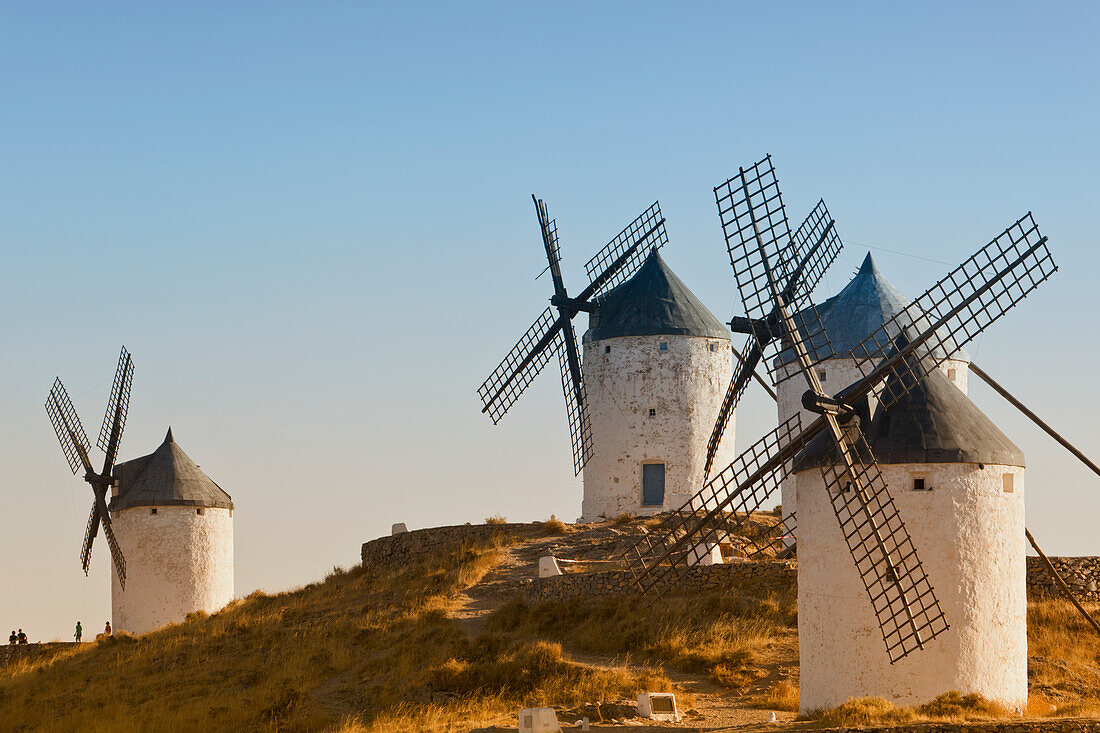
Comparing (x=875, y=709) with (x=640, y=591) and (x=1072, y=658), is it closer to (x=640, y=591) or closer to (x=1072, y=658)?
(x=1072, y=658)

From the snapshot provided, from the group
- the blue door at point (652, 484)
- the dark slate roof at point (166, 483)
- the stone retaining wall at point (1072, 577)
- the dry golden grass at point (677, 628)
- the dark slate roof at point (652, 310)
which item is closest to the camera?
the dry golden grass at point (677, 628)

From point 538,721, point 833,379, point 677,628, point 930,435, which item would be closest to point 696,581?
point 677,628

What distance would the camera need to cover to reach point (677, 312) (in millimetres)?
37875

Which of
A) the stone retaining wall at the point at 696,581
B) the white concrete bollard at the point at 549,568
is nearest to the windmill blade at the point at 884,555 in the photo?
the stone retaining wall at the point at 696,581

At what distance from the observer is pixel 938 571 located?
20906mm

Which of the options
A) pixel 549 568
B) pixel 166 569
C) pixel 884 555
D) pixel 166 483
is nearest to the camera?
pixel 884 555

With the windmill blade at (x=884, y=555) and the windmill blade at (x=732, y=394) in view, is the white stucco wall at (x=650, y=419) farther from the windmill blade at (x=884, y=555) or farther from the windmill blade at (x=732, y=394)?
the windmill blade at (x=884, y=555)

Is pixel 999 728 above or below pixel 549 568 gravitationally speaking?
below

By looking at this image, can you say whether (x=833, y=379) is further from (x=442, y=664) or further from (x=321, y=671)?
(x=321, y=671)

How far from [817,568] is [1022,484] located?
3392 mm

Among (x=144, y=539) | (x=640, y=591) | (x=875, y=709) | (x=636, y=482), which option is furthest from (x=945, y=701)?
(x=144, y=539)

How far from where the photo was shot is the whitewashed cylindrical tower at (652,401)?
37000 mm

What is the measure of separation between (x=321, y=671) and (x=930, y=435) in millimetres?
12624

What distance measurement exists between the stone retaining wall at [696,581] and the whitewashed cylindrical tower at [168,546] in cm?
1232
